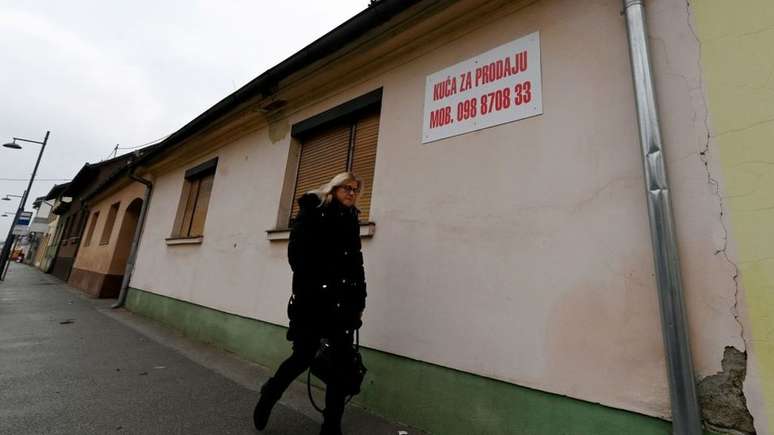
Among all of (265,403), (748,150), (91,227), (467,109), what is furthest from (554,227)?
(91,227)

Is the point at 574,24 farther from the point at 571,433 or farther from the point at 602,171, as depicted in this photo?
the point at 571,433

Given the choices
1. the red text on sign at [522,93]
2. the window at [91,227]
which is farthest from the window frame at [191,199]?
the window at [91,227]

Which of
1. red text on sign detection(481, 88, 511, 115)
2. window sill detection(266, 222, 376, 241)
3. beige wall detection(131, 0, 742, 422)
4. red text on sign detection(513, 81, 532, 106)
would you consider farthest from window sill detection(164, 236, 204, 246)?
red text on sign detection(513, 81, 532, 106)

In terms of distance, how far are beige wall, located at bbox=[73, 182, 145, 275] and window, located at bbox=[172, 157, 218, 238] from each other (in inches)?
127

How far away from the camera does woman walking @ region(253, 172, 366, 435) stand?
7.09 feet

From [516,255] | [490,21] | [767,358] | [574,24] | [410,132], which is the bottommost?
[767,358]

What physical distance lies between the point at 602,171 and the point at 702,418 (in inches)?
51.6

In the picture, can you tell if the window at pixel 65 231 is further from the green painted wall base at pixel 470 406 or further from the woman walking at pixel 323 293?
the woman walking at pixel 323 293

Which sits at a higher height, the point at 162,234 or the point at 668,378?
the point at 162,234

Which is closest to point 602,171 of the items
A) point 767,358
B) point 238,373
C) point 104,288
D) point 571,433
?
point 767,358

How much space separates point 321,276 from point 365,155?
1.80 metres

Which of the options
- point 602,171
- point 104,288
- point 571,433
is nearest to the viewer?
point 571,433

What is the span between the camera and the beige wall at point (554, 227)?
1.74 meters

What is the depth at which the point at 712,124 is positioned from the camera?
1.74m
